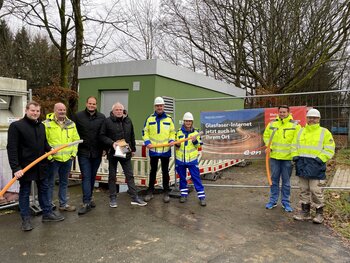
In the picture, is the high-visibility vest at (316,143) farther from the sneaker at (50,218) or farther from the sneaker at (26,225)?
the sneaker at (26,225)

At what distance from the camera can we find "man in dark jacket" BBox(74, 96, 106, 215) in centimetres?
563

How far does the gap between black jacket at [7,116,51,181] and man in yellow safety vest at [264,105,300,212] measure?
3.93 meters

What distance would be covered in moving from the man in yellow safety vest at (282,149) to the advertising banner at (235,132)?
72 centimetres

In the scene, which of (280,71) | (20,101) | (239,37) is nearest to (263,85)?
(280,71)

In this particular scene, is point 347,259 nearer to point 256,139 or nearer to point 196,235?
point 196,235

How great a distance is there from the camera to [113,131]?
230 inches

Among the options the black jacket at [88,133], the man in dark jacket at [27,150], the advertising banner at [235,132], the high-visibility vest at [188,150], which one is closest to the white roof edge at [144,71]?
the advertising banner at [235,132]

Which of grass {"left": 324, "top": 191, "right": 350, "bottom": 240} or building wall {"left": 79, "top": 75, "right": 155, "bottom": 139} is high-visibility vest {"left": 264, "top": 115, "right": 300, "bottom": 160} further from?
building wall {"left": 79, "top": 75, "right": 155, "bottom": 139}

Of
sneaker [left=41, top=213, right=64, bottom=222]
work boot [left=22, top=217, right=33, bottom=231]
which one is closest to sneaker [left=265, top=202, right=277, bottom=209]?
sneaker [left=41, top=213, right=64, bottom=222]

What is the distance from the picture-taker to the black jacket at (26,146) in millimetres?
4547

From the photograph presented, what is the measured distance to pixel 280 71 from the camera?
18438 millimetres

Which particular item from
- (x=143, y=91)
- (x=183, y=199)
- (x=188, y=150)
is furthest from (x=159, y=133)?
(x=143, y=91)

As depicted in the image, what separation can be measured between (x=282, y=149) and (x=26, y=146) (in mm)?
4216

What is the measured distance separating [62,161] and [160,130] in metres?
1.88
